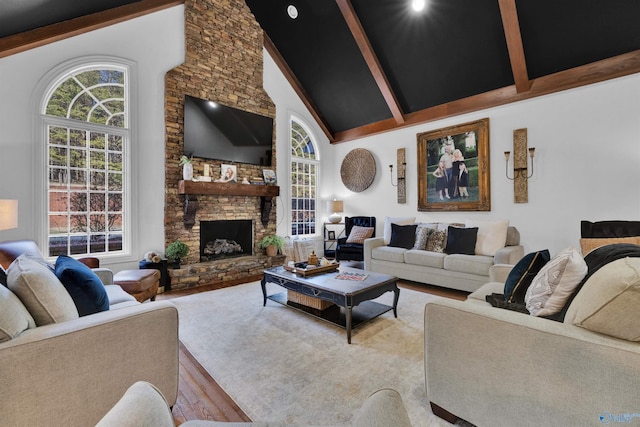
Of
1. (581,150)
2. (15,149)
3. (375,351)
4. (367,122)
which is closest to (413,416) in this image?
(375,351)

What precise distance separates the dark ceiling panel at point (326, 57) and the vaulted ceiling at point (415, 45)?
0.06 feet

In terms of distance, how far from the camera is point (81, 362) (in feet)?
4.18

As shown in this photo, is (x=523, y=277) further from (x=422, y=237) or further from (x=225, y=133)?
(x=225, y=133)

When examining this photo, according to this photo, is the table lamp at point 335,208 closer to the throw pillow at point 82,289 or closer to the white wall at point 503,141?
the white wall at point 503,141

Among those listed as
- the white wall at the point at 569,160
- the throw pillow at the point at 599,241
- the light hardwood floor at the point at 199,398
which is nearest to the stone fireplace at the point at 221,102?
the light hardwood floor at the point at 199,398

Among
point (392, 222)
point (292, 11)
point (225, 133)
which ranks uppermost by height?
point (292, 11)

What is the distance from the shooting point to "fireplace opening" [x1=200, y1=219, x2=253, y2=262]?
488 cm

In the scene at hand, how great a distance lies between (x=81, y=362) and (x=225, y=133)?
431 centimetres

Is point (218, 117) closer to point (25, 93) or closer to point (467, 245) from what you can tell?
point (25, 93)

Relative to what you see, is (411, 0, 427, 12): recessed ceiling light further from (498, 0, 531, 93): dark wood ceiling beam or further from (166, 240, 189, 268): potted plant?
(166, 240, 189, 268): potted plant

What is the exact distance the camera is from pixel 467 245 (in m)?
4.01

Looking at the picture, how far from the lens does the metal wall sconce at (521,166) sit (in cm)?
422

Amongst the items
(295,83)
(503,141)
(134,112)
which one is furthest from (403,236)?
(134,112)

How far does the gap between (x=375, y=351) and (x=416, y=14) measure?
4.53 metres
